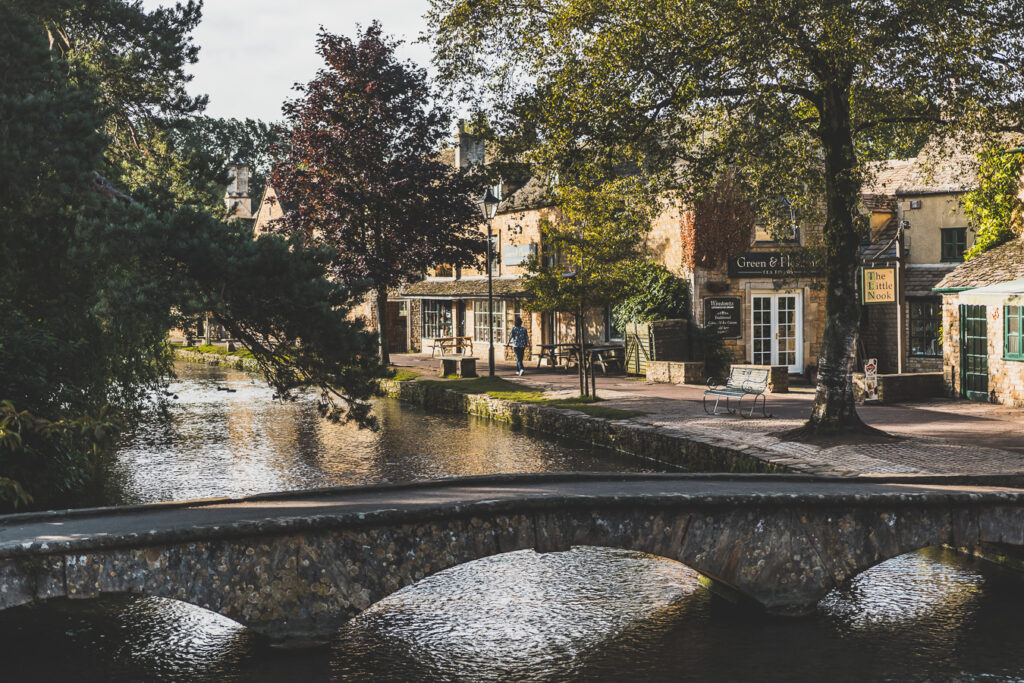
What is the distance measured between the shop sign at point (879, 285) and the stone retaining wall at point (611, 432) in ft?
18.5

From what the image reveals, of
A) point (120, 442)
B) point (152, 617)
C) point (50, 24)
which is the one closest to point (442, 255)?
point (120, 442)

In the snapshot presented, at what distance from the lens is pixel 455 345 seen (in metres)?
35.8

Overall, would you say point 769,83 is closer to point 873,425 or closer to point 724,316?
point 873,425

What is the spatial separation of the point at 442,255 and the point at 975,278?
15.2 metres

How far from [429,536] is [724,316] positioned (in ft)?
64.1

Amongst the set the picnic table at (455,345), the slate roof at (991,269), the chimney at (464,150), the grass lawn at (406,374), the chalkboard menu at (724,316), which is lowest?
the grass lawn at (406,374)

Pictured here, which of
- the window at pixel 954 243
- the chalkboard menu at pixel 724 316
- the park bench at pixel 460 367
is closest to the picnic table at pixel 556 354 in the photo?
the park bench at pixel 460 367

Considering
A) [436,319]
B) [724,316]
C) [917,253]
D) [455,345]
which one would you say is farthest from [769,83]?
[436,319]

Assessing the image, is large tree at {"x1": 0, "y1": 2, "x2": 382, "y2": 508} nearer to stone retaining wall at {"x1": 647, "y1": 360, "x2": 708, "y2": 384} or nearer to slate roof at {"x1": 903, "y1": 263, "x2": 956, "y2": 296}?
stone retaining wall at {"x1": 647, "y1": 360, "x2": 708, "y2": 384}

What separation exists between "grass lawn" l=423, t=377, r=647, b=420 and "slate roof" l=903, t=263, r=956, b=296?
486 inches

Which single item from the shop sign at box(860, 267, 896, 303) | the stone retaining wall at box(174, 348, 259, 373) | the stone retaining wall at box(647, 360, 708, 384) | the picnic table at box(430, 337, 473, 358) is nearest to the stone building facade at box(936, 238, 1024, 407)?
the shop sign at box(860, 267, 896, 303)

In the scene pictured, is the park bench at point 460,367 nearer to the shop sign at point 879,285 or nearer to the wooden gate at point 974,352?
the shop sign at point 879,285

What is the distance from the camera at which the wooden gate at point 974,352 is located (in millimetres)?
20375

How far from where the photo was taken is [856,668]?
8164mm
